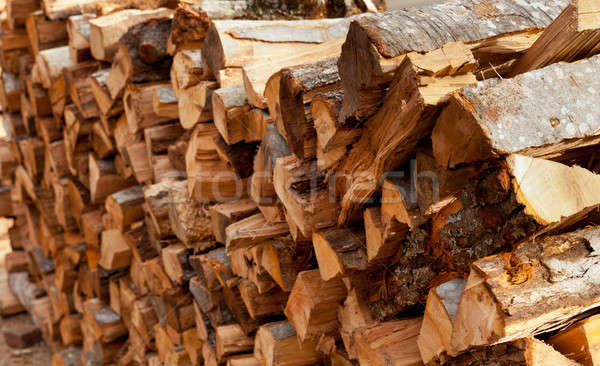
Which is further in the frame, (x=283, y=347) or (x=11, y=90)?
(x=11, y=90)

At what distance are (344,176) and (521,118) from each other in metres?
0.49

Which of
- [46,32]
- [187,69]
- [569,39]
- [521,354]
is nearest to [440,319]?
[521,354]

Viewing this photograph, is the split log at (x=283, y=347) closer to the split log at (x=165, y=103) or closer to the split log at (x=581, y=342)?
the split log at (x=581, y=342)

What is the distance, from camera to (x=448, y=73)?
1.21 meters

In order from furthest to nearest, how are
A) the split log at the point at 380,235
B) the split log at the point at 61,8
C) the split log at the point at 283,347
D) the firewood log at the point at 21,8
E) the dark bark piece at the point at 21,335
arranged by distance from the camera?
the dark bark piece at the point at 21,335 < the firewood log at the point at 21,8 < the split log at the point at 61,8 < the split log at the point at 283,347 < the split log at the point at 380,235

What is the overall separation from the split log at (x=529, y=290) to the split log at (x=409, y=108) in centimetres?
28

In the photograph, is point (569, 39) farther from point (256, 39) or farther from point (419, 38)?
point (256, 39)

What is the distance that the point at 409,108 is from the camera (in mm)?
1179

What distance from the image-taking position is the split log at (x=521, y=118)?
108 cm

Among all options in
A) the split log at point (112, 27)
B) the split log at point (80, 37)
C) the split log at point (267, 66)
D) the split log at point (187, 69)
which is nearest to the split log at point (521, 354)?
the split log at point (267, 66)

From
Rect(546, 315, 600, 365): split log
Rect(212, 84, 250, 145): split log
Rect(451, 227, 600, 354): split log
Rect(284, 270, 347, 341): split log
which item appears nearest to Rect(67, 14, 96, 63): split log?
Rect(212, 84, 250, 145): split log

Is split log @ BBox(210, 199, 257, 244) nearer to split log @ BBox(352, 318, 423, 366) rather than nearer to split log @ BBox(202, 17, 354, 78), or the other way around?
split log @ BBox(202, 17, 354, 78)

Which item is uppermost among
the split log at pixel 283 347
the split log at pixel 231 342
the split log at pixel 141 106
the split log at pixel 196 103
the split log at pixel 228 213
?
the split log at pixel 196 103

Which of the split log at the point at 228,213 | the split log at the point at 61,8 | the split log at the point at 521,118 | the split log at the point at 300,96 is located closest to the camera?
the split log at the point at 521,118
